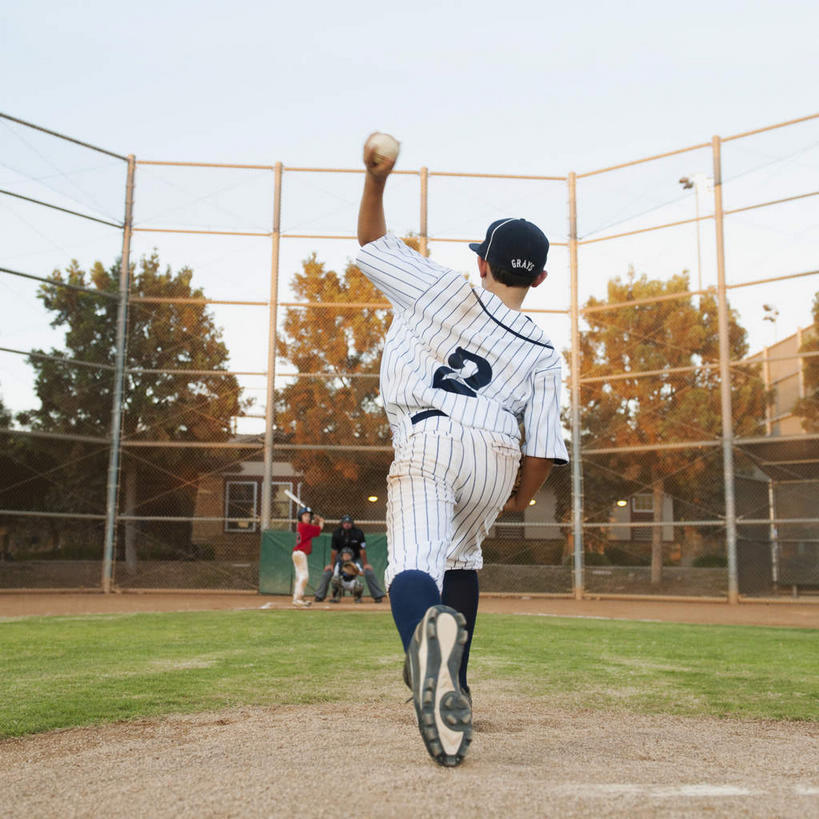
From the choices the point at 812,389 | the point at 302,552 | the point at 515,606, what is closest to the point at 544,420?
the point at 302,552

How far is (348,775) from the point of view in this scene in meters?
2.32

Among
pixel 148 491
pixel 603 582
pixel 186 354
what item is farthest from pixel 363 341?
pixel 603 582

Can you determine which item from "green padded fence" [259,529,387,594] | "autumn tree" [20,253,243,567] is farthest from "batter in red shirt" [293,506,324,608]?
"autumn tree" [20,253,243,567]

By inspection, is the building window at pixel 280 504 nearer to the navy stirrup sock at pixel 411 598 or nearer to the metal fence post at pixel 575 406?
the metal fence post at pixel 575 406

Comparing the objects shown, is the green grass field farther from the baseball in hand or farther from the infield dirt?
the baseball in hand

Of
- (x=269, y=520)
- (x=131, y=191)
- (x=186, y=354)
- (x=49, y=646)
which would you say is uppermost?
(x=131, y=191)

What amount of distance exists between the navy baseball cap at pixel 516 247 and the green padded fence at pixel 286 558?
44.8ft

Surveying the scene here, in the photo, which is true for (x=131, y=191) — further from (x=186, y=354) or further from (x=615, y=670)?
(x=615, y=670)

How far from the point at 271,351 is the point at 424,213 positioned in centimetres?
422

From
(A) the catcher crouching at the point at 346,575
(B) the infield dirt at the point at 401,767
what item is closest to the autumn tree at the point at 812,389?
(A) the catcher crouching at the point at 346,575

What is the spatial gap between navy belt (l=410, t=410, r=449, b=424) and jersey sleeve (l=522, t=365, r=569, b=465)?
31cm

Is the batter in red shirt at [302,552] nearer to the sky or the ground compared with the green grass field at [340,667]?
nearer to the sky

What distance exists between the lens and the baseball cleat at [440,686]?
2.24m

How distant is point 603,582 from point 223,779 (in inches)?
609
